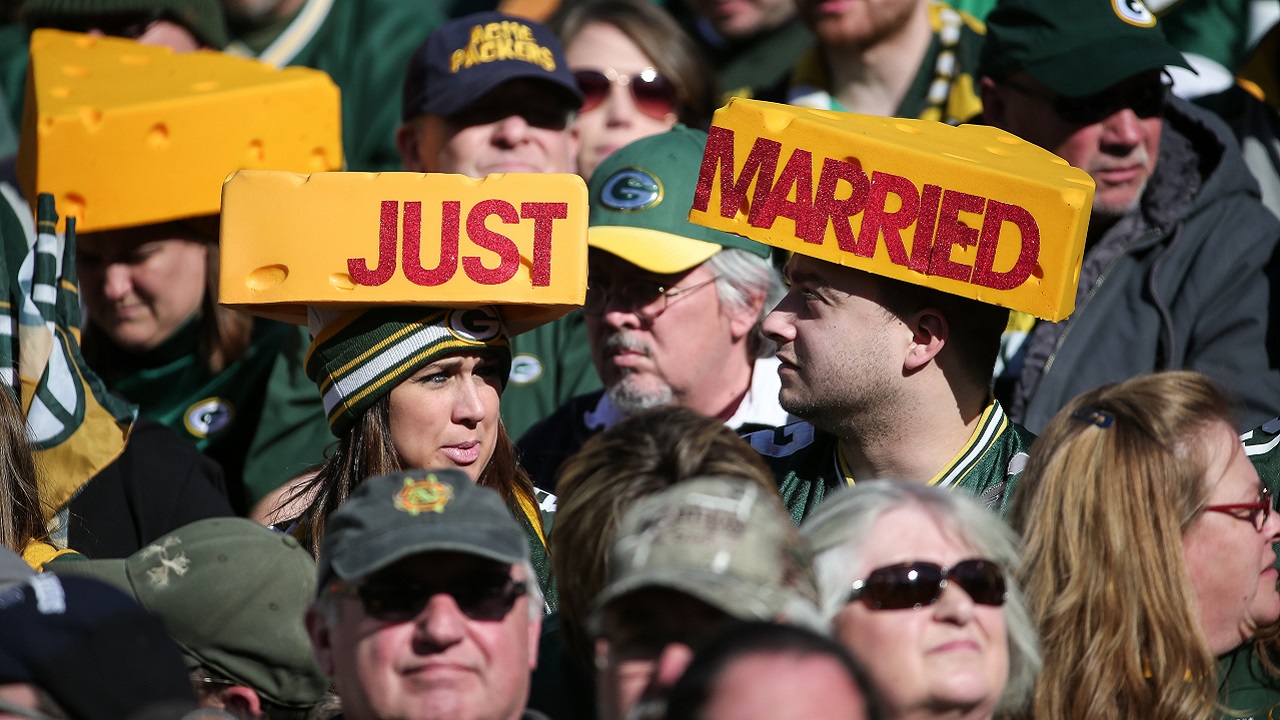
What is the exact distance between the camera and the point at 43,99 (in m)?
4.85

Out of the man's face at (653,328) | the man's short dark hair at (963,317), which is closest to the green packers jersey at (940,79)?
the man's face at (653,328)

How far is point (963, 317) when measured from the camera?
379cm

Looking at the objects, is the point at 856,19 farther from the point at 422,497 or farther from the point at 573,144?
the point at 422,497

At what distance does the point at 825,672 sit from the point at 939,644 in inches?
22.2

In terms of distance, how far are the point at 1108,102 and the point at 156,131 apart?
277 cm

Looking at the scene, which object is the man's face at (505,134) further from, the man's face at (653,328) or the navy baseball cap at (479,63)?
the man's face at (653,328)

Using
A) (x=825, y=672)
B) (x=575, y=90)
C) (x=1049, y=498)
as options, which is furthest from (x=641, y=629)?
(x=575, y=90)

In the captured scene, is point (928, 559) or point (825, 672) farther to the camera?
point (928, 559)

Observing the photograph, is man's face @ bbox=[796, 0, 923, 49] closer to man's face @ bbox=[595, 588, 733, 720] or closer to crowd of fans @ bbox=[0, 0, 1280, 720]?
crowd of fans @ bbox=[0, 0, 1280, 720]

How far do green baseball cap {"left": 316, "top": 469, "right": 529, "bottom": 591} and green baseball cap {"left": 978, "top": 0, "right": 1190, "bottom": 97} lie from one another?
263 centimetres

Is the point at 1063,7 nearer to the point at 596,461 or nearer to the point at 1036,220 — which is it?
the point at 1036,220

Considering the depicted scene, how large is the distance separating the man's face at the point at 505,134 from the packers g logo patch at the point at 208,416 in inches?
39.2

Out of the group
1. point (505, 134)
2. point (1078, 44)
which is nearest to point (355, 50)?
point (505, 134)

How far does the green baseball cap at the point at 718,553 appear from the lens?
7.43ft
